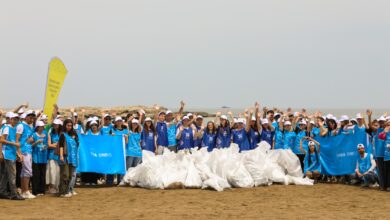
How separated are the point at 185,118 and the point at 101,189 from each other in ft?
9.47

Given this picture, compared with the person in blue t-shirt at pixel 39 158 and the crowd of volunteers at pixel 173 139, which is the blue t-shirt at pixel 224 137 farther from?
the person in blue t-shirt at pixel 39 158

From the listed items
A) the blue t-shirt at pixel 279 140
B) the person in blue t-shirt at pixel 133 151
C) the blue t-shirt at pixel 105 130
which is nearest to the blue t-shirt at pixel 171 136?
the person in blue t-shirt at pixel 133 151

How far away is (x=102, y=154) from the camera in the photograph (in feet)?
48.3

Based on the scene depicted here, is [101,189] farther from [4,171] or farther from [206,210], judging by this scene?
[206,210]

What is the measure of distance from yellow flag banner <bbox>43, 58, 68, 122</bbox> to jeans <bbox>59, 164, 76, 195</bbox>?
210 centimetres

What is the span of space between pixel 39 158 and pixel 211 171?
384 cm

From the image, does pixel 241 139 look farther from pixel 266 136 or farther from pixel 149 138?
pixel 149 138

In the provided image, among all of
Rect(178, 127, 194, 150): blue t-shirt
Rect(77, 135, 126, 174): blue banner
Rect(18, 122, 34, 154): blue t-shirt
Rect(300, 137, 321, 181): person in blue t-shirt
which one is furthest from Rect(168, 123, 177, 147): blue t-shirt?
Rect(18, 122, 34, 154): blue t-shirt

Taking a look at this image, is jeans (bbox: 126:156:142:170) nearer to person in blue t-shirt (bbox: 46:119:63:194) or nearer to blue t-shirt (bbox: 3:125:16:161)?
person in blue t-shirt (bbox: 46:119:63:194)

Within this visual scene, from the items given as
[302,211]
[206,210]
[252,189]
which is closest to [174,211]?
[206,210]

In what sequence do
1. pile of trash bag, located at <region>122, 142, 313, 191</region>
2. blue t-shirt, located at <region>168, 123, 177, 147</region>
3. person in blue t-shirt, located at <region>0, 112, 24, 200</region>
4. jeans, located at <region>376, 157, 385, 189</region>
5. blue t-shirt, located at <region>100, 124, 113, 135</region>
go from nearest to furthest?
person in blue t-shirt, located at <region>0, 112, 24, 200</region>, jeans, located at <region>376, 157, 385, 189</region>, pile of trash bag, located at <region>122, 142, 313, 191</region>, blue t-shirt, located at <region>100, 124, 113, 135</region>, blue t-shirt, located at <region>168, 123, 177, 147</region>

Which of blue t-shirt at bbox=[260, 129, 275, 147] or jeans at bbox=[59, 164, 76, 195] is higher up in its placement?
blue t-shirt at bbox=[260, 129, 275, 147]

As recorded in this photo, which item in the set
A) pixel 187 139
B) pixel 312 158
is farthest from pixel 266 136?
pixel 187 139

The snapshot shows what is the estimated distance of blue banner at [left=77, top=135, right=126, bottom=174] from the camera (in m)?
14.6
